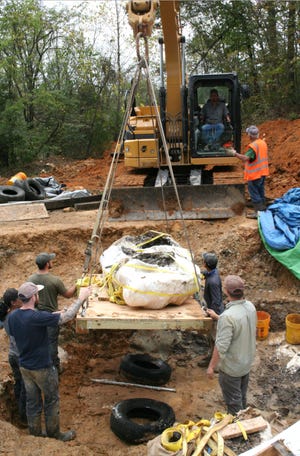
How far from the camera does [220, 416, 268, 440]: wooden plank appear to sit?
3.36 m

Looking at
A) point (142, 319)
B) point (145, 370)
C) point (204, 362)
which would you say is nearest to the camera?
point (142, 319)

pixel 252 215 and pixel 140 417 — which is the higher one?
pixel 252 215

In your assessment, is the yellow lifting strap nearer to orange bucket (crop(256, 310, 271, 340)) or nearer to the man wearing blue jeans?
orange bucket (crop(256, 310, 271, 340))

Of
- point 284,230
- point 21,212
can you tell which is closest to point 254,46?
point 21,212

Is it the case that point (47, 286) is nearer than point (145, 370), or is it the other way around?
point (47, 286)

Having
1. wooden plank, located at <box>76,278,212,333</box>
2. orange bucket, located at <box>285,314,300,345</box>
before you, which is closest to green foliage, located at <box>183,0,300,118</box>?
orange bucket, located at <box>285,314,300,345</box>

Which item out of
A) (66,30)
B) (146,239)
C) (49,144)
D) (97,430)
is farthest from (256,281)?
(66,30)

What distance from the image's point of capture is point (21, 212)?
38.7 feet

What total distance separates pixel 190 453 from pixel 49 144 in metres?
19.9

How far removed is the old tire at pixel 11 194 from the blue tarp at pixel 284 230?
6514 mm

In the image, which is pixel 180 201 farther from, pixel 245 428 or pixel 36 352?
pixel 245 428

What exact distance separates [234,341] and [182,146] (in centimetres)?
704

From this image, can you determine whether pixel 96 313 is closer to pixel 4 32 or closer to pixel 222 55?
pixel 4 32

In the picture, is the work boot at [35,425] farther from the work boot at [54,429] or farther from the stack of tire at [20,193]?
the stack of tire at [20,193]
